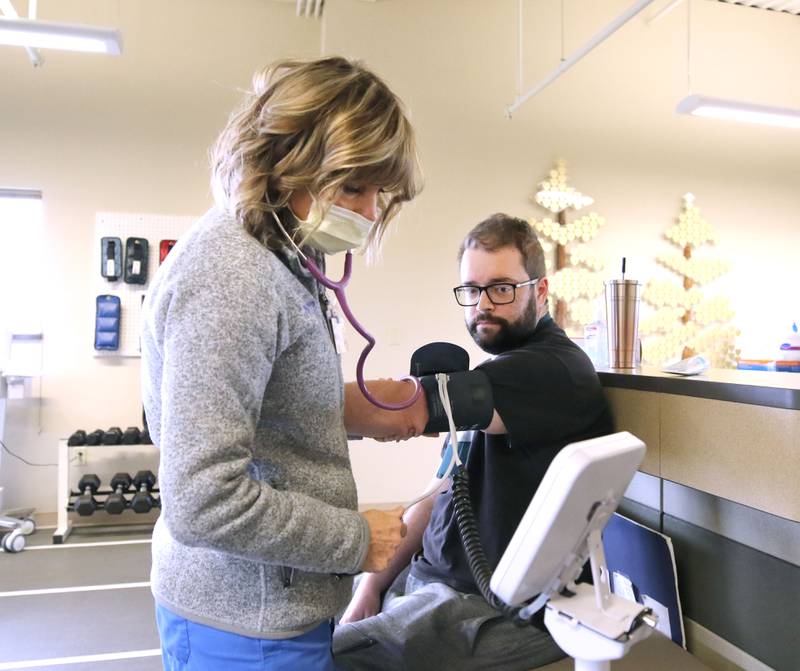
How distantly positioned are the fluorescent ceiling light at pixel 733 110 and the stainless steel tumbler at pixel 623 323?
96.4 inches

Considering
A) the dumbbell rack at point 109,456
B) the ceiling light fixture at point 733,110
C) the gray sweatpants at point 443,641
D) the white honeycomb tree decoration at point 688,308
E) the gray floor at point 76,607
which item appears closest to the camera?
the gray sweatpants at point 443,641

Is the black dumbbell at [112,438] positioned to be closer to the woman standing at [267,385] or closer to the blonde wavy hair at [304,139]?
the woman standing at [267,385]

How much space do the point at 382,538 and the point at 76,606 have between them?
104 inches

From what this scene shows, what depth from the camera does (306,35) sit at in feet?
15.1

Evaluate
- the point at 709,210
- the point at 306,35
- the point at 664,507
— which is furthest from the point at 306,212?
the point at 709,210

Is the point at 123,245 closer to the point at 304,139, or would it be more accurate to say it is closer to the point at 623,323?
the point at 623,323

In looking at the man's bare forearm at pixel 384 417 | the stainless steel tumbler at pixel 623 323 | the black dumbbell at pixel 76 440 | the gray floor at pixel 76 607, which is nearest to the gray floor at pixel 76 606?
the gray floor at pixel 76 607

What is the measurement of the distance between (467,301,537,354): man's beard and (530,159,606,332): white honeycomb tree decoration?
3329 millimetres

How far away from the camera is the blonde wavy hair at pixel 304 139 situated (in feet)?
2.58

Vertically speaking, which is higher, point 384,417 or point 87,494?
point 384,417

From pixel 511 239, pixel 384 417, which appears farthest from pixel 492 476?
pixel 511 239

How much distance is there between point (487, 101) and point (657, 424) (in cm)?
388

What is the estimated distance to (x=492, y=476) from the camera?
1.28m

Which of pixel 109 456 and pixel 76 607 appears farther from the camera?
pixel 109 456
